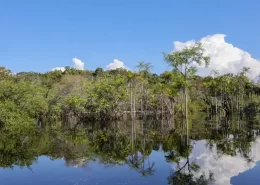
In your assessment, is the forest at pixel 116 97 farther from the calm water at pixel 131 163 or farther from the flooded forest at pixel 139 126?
the calm water at pixel 131 163

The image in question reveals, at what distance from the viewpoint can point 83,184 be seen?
10648mm

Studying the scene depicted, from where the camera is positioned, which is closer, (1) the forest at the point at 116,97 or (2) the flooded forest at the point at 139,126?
(2) the flooded forest at the point at 139,126

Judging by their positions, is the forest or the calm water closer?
the calm water

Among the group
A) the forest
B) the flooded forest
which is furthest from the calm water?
the forest

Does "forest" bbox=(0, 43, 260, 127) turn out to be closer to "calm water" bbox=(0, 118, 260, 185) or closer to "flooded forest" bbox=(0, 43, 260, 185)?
"flooded forest" bbox=(0, 43, 260, 185)

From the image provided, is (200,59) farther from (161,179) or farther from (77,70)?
(77,70)

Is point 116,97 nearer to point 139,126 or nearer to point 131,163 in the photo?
point 139,126

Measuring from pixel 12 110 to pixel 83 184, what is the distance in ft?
76.6

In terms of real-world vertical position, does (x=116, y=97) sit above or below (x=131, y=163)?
above

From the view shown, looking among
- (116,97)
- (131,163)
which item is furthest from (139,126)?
(131,163)

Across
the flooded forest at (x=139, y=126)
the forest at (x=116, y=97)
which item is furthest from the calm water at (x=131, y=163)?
the forest at (x=116, y=97)

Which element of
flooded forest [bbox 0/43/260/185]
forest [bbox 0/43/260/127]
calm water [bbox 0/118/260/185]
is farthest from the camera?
forest [bbox 0/43/260/127]

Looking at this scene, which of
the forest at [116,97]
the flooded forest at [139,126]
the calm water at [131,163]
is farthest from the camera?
the forest at [116,97]

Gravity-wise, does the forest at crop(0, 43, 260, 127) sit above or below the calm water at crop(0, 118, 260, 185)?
above
